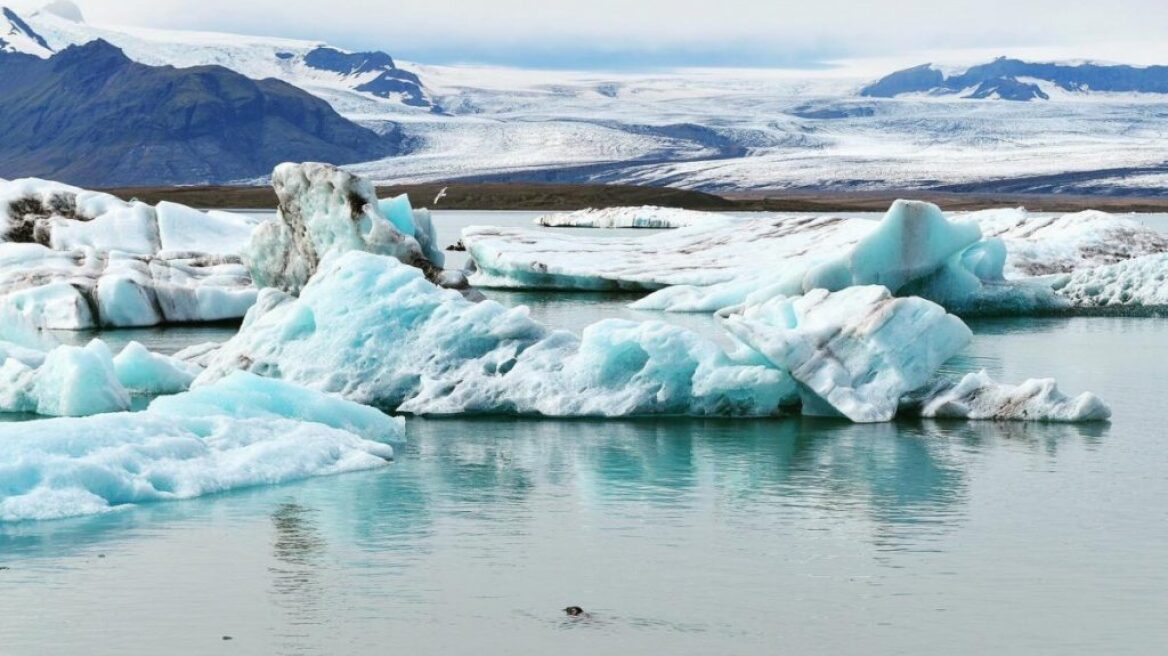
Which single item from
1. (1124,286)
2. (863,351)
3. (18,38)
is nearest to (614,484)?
(863,351)

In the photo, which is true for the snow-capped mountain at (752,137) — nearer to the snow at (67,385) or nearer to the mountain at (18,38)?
the mountain at (18,38)

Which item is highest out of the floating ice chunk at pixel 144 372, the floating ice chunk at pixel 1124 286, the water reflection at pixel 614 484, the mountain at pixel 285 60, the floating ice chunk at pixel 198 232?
the mountain at pixel 285 60

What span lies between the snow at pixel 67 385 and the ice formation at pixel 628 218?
1552 inches

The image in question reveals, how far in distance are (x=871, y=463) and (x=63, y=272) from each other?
14.8 metres

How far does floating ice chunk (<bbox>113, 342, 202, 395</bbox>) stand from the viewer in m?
14.9

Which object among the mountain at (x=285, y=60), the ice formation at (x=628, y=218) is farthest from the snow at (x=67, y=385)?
the mountain at (x=285, y=60)

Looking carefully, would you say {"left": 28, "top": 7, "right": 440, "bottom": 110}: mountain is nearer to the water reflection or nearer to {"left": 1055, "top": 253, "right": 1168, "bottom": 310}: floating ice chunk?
{"left": 1055, "top": 253, "right": 1168, "bottom": 310}: floating ice chunk

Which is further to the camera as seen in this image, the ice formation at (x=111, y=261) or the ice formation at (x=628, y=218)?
the ice formation at (x=628, y=218)

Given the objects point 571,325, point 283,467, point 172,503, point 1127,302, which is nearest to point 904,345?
point 283,467

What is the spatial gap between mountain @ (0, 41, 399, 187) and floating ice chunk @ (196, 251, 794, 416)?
122311 millimetres

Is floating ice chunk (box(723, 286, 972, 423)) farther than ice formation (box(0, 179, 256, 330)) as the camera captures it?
No

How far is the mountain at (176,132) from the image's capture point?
470ft

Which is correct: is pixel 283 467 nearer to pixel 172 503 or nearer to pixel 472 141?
pixel 172 503

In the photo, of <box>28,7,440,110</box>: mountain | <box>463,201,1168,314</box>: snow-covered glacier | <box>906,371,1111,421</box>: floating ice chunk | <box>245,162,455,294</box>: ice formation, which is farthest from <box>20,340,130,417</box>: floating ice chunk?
<box>28,7,440,110</box>: mountain
